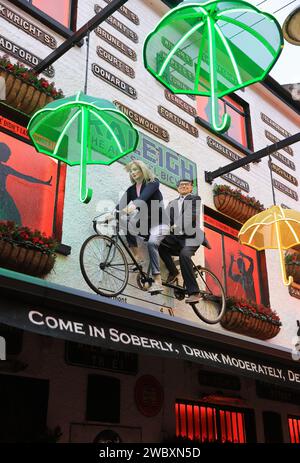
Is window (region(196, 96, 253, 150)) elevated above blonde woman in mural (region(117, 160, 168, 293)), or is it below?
above

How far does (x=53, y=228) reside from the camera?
26.3ft

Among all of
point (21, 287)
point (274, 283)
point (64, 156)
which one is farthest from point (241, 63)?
point (274, 283)

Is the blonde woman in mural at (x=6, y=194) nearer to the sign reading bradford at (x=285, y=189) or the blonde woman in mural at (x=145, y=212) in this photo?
the blonde woman in mural at (x=145, y=212)

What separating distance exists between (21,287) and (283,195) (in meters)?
9.38

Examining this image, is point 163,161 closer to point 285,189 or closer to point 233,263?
point 233,263

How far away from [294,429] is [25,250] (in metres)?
6.91

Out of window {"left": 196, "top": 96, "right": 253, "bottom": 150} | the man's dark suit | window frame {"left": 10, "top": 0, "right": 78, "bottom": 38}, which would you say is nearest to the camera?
window frame {"left": 10, "top": 0, "right": 78, "bottom": 38}

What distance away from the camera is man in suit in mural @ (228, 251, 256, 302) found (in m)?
11.3

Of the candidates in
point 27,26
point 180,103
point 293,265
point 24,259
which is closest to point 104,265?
point 24,259

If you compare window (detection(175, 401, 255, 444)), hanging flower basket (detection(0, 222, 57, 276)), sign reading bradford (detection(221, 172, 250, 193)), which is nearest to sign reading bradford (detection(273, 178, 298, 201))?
sign reading bradford (detection(221, 172, 250, 193))

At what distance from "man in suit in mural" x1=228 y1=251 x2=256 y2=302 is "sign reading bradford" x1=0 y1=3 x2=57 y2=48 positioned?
5585mm

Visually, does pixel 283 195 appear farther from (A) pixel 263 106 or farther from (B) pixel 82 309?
(B) pixel 82 309

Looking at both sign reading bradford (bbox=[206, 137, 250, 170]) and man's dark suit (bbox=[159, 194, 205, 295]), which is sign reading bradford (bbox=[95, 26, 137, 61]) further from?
man's dark suit (bbox=[159, 194, 205, 295])

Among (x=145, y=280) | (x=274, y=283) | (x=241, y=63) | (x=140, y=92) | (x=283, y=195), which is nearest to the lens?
(x=241, y=63)
